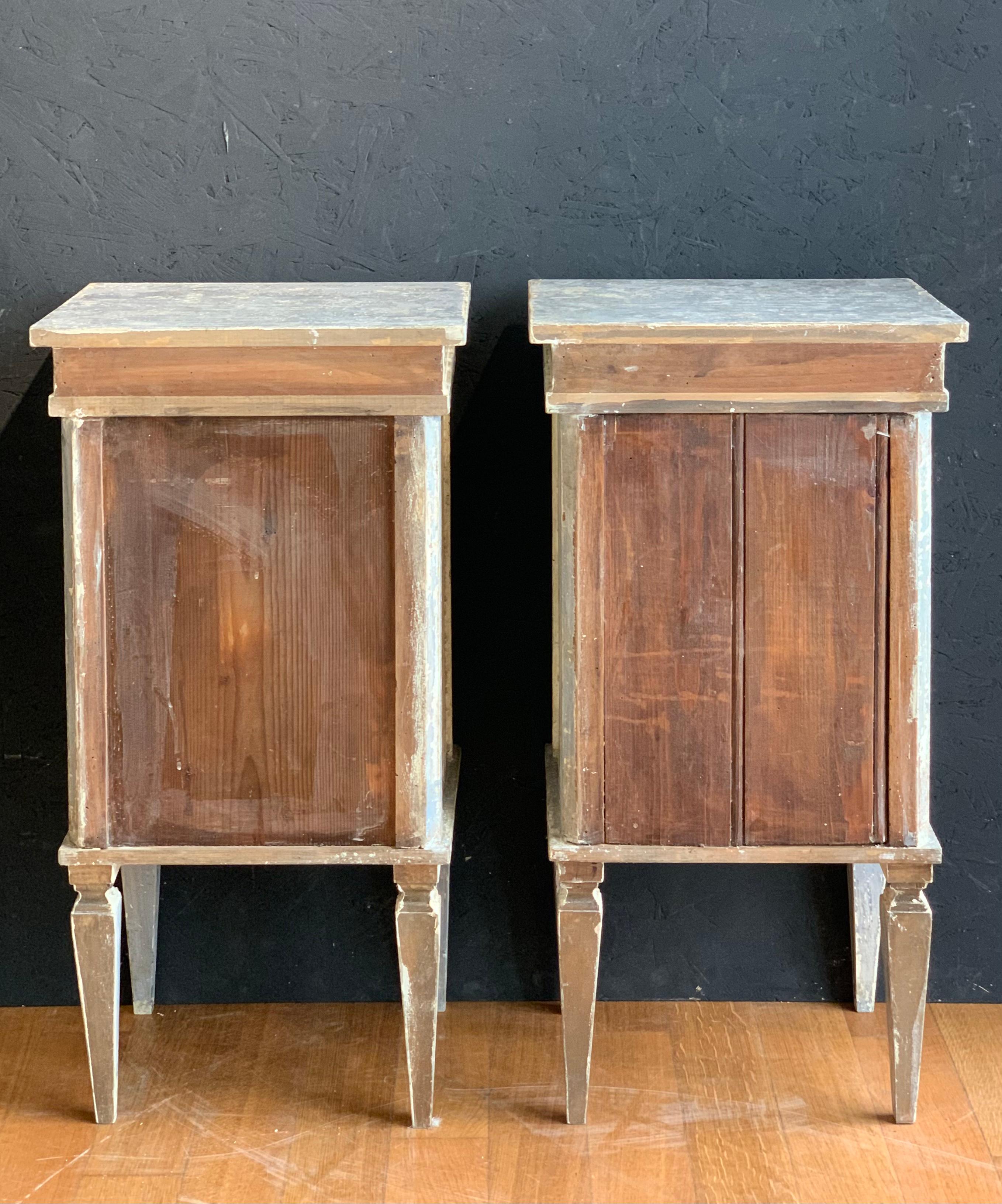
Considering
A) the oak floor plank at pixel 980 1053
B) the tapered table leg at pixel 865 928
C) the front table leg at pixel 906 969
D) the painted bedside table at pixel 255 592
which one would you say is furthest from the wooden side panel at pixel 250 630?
the oak floor plank at pixel 980 1053

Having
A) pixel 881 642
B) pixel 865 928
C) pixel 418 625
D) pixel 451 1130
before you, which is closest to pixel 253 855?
pixel 418 625

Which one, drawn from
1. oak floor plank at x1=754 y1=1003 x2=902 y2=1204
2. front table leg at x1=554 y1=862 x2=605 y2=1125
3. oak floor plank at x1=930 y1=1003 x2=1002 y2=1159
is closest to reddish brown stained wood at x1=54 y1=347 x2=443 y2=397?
front table leg at x1=554 y1=862 x2=605 y2=1125

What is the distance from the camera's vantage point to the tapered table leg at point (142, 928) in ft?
6.83

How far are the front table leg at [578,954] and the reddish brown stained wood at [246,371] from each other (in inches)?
24.1

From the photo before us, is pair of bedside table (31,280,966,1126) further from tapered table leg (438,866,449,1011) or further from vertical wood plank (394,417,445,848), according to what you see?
tapered table leg (438,866,449,1011)

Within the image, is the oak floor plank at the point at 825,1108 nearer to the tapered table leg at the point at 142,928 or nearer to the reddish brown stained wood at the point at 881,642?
the reddish brown stained wood at the point at 881,642

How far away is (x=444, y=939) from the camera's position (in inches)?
83.2

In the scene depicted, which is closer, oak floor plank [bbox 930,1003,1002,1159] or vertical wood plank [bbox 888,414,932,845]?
vertical wood plank [bbox 888,414,932,845]

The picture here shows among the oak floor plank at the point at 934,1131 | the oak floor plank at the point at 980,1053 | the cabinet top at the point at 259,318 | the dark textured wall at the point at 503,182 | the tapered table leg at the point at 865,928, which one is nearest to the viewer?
the cabinet top at the point at 259,318

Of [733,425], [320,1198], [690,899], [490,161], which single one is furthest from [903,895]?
[490,161]

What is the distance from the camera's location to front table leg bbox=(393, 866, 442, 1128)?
176 centimetres

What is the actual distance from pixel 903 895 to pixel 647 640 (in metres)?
0.45

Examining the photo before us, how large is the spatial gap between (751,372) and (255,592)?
62 centimetres

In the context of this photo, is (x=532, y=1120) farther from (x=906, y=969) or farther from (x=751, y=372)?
(x=751, y=372)
